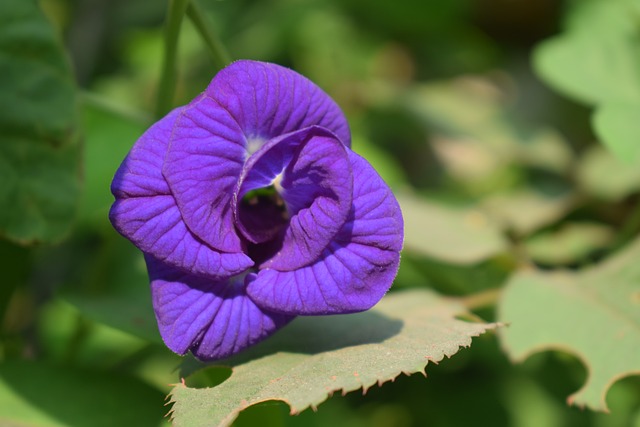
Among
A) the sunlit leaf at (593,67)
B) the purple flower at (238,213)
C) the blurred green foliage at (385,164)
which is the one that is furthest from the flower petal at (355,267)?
the sunlit leaf at (593,67)

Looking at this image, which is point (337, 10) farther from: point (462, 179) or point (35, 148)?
point (35, 148)

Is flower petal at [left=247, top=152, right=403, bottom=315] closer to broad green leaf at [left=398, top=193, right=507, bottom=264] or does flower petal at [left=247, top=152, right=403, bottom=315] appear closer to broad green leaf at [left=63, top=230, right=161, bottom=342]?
broad green leaf at [left=63, top=230, right=161, bottom=342]

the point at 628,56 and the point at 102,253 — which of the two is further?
the point at 628,56

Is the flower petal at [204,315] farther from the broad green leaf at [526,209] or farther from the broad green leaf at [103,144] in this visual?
the broad green leaf at [526,209]

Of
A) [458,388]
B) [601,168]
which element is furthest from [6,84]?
[601,168]

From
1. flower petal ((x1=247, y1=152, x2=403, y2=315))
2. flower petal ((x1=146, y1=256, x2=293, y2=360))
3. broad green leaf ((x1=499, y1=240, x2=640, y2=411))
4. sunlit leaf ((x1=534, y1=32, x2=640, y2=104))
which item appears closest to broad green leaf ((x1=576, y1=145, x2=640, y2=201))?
sunlit leaf ((x1=534, y1=32, x2=640, y2=104))

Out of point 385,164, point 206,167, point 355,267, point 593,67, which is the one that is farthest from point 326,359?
point 385,164
